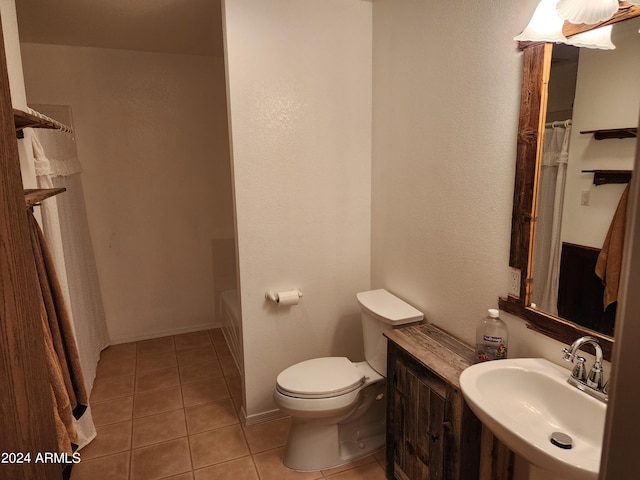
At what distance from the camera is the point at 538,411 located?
4.58 feet

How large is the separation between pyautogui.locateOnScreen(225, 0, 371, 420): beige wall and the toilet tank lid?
13.9 inches

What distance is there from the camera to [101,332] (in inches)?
133

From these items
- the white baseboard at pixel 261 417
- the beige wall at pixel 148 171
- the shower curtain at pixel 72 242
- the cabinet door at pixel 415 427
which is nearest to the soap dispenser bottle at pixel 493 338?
the cabinet door at pixel 415 427

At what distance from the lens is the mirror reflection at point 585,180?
1.22 metres

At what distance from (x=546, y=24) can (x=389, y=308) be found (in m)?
1.43

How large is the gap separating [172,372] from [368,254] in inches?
70.5

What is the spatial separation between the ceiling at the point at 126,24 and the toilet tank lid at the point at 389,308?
1.97 meters

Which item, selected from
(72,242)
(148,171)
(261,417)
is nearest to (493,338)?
(261,417)

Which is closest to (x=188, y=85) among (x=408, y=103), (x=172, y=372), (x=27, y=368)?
(x=408, y=103)

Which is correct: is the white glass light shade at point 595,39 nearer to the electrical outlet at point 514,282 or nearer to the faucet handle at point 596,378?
the electrical outlet at point 514,282

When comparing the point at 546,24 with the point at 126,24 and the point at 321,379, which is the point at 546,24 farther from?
the point at 126,24

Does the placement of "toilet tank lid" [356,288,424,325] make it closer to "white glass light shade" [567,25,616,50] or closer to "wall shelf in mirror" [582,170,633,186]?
"wall shelf in mirror" [582,170,633,186]

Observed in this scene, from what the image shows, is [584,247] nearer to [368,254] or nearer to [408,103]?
[408,103]

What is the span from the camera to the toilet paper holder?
242 centimetres
